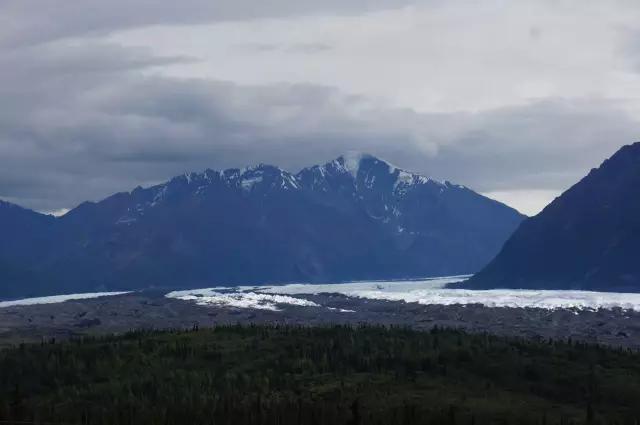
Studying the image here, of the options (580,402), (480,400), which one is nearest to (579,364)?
(580,402)

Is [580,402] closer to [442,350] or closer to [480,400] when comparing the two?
[480,400]

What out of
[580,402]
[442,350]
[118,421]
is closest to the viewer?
[118,421]

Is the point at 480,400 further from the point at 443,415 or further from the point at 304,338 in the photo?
the point at 304,338

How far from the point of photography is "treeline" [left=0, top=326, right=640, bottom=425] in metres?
117

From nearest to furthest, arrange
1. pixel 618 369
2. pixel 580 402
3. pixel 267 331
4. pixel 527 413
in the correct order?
pixel 527 413
pixel 580 402
pixel 618 369
pixel 267 331

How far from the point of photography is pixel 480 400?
128625 millimetres

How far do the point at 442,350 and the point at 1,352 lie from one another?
2434 inches

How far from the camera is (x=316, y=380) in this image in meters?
142

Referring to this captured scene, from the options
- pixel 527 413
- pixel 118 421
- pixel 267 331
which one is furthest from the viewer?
pixel 267 331

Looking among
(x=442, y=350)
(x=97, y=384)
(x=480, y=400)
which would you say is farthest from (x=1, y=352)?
(x=480, y=400)

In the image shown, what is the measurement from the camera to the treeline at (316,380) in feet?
383

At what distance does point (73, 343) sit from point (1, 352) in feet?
38.5

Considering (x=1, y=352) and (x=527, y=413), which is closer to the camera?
(x=527, y=413)

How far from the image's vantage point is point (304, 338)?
172m
